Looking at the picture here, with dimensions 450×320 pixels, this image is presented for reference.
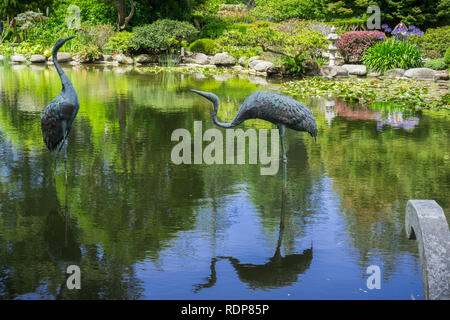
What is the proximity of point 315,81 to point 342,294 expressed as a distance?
13.6 m

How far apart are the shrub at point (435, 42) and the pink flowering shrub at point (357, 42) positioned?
1.57m

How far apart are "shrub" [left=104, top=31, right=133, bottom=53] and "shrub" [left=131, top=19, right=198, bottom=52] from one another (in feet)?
1.36

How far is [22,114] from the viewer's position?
11758 mm

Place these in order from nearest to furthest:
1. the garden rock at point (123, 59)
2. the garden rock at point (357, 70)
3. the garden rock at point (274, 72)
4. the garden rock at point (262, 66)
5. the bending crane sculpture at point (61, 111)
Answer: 1. the bending crane sculpture at point (61, 111)
2. the garden rock at point (274, 72)
3. the garden rock at point (357, 70)
4. the garden rock at point (262, 66)
5. the garden rock at point (123, 59)

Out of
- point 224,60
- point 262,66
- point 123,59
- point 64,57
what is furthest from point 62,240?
point 64,57

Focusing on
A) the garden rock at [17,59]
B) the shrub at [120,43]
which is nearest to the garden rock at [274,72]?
the shrub at [120,43]

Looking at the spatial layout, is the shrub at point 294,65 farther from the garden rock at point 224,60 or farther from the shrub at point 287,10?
the shrub at point 287,10

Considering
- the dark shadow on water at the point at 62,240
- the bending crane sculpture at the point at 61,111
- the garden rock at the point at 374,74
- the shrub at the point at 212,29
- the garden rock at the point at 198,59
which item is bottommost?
the dark shadow on water at the point at 62,240

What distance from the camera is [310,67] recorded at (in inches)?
783

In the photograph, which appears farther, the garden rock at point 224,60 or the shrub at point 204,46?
the shrub at point 204,46

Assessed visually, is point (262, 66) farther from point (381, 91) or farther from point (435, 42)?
point (435, 42)

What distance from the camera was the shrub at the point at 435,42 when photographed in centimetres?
2237

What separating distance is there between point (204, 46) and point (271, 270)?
22.3 meters
